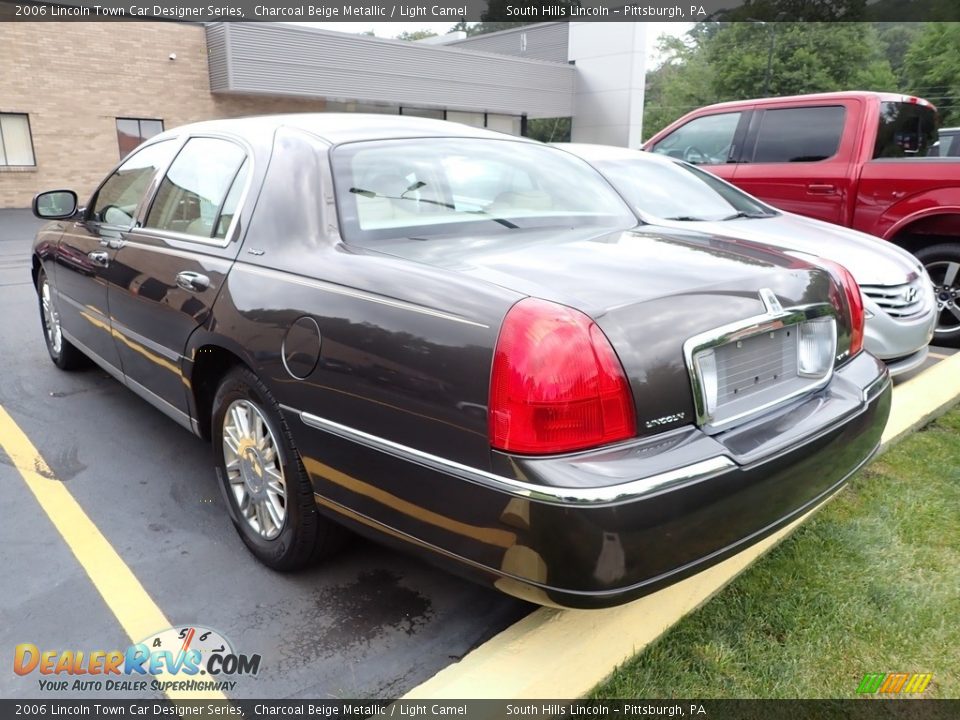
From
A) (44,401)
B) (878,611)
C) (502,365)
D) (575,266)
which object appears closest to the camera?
(502,365)

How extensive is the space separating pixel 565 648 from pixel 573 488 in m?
0.61

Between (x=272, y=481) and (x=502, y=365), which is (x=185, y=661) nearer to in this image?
(x=272, y=481)

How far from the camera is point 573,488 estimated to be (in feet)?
5.75

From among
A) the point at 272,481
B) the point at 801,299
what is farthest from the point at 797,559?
the point at 272,481

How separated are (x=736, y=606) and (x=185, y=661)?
1787 millimetres

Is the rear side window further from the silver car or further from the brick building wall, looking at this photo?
the brick building wall

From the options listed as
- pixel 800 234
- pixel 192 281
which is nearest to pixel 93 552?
pixel 192 281

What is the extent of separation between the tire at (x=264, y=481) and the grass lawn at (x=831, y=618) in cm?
112

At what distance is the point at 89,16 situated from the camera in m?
19.2

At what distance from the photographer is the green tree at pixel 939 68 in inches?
1634

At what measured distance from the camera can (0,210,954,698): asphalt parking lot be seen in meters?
2.28

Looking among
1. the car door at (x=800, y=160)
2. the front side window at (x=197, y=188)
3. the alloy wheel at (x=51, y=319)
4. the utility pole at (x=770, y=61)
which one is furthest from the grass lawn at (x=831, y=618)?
the utility pole at (x=770, y=61)

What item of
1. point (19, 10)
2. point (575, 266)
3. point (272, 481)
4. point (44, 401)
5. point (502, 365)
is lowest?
point (44, 401)

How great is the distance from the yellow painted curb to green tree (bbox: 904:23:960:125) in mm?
45928
